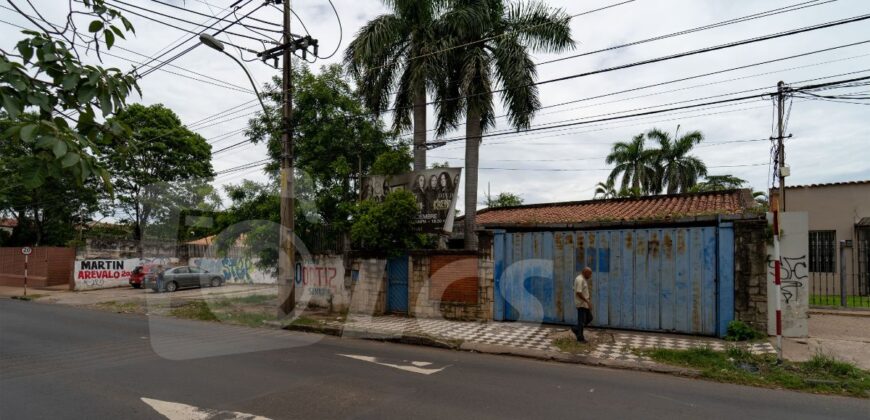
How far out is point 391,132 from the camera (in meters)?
17.9

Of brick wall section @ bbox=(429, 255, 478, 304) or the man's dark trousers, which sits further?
brick wall section @ bbox=(429, 255, 478, 304)

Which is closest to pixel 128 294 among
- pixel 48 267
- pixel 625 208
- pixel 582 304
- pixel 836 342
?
pixel 48 267

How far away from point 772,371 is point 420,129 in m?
12.0

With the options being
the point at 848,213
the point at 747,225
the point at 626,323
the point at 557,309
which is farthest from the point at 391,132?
the point at 848,213

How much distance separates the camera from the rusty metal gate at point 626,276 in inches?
426

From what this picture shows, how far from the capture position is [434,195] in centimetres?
1485

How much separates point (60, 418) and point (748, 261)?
11.8m

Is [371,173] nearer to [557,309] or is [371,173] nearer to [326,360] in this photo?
[557,309]

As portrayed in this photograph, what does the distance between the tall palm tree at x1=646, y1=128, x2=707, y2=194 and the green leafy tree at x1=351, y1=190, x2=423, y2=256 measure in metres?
22.8

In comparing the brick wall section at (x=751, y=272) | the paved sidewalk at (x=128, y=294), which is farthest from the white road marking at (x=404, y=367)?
the paved sidewalk at (x=128, y=294)

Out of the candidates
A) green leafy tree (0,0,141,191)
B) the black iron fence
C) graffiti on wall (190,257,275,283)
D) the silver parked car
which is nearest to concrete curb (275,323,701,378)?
green leafy tree (0,0,141,191)

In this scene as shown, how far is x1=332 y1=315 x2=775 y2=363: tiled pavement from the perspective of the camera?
962cm

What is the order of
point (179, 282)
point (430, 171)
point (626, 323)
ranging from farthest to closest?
point (179, 282)
point (430, 171)
point (626, 323)

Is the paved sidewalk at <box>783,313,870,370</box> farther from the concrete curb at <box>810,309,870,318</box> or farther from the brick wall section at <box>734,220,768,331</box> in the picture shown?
the concrete curb at <box>810,309,870,318</box>
